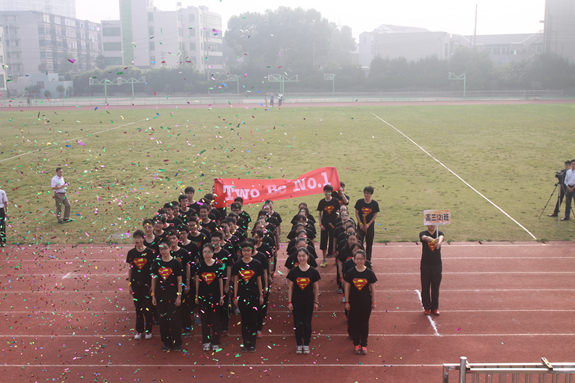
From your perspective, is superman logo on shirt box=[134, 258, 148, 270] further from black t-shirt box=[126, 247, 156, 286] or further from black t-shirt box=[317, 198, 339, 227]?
black t-shirt box=[317, 198, 339, 227]

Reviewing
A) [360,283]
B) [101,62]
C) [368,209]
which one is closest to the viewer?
[360,283]

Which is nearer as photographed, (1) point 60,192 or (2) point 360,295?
(2) point 360,295

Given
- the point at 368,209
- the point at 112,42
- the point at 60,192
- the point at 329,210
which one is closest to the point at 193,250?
the point at 329,210

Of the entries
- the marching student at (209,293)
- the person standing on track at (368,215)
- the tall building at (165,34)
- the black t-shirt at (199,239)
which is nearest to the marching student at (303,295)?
the marching student at (209,293)

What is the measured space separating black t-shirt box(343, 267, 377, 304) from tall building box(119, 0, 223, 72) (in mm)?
79859

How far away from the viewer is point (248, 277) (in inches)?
293

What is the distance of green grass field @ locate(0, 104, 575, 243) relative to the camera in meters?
15.2

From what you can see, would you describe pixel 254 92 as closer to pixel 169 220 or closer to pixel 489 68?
pixel 489 68

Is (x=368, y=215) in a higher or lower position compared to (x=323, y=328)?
higher

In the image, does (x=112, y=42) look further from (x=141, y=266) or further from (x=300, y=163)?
(x=141, y=266)

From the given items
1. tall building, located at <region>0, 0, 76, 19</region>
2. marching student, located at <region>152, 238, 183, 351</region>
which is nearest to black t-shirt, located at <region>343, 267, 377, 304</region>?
marching student, located at <region>152, 238, 183, 351</region>

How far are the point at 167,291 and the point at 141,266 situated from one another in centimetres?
74

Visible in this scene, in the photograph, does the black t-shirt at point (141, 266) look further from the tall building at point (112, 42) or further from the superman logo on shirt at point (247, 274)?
the tall building at point (112, 42)

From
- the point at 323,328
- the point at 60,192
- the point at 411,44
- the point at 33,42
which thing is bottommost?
the point at 323,328
